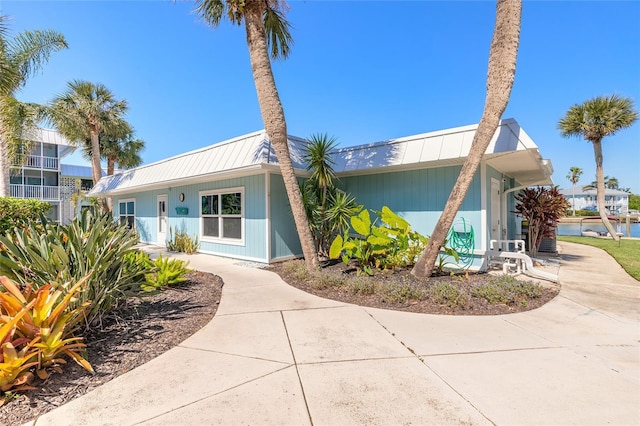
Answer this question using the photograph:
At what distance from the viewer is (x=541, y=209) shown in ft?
28.4

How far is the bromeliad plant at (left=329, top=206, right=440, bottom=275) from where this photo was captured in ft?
21.5

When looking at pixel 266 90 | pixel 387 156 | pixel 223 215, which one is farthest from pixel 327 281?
pixel 223 215

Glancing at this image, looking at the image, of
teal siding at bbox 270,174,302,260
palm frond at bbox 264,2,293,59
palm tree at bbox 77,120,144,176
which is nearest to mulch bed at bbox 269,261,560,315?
teal siding at bbox 270,174,302,260

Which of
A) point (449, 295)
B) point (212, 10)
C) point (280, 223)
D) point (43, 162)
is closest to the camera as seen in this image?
point (449, 295)

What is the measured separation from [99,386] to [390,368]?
2757mm

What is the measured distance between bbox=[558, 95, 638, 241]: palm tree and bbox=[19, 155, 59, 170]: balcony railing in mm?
37021

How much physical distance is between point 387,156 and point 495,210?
3.66 metres

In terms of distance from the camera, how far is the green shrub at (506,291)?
472 cm

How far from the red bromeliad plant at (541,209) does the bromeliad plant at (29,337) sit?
1113 centimetres

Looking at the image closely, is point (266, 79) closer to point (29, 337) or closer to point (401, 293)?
point (401, 293)

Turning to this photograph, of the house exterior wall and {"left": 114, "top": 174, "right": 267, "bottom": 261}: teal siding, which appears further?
{"left": 114, "top": 174, "right": 267, "bottom": 261}: teal siding

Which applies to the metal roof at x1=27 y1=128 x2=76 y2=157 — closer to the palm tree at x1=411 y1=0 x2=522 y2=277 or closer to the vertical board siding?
the vertical board siding

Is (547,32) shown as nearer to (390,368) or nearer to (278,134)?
(278,134)

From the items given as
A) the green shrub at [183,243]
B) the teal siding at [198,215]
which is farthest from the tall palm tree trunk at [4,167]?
the green shrub at [183,243]
